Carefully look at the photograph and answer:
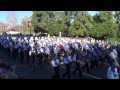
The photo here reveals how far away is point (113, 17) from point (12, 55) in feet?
50.5

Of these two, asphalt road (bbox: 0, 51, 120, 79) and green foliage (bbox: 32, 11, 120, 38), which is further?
green foliage (bbox: 32, 11, 120, 38)

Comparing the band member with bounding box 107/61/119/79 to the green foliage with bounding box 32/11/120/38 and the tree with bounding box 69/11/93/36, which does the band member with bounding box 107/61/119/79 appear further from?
the tree with bounding box 69/11/93/36

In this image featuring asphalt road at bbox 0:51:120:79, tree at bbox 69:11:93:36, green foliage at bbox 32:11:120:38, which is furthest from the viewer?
tree at bbox 69:11:93:36

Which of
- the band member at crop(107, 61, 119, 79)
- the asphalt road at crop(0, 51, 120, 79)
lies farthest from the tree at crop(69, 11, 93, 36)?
the band member at crop(107, 61, 119, 79)

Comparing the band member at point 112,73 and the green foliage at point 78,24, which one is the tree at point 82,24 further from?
the band member at point 112,73

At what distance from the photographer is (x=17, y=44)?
80.0ft

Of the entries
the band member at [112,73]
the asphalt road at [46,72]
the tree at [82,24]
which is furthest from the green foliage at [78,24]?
the band member at [112,73]

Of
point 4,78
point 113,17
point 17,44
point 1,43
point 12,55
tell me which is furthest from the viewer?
point 113,17

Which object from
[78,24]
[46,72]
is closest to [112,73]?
[46,72]

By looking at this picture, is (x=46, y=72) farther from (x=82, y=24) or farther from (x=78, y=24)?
(x=82, y=24)

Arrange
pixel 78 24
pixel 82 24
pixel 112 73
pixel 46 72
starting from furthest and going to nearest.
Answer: pixel 82 24
pixel 78 24
pixel 46 72
pixel 112 73
